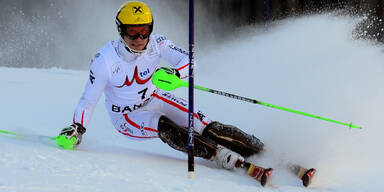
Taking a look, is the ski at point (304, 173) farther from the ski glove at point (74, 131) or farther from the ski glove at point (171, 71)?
the ski glove at point (74, 131)

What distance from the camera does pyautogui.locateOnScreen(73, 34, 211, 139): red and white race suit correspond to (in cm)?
352

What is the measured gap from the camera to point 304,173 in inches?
136

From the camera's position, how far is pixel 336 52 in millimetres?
7445

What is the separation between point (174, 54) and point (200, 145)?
30.9 inches

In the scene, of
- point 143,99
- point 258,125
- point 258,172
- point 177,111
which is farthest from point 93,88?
point 258,125

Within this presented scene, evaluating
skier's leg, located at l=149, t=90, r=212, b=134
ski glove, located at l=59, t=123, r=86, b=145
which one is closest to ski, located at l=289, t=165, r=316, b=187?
skier's leg, located at l=149, t=90, r=212, b=134

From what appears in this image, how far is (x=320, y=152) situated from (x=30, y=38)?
34.7 ft

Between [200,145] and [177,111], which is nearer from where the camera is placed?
[200,145]

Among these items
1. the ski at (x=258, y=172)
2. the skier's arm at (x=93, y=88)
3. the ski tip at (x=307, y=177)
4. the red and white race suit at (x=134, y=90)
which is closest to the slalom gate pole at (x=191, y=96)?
the red and white race suit at (x=134, y=90)

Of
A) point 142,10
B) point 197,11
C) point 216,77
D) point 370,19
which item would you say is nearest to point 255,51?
point 216,77

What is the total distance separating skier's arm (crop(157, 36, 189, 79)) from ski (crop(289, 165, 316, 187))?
1.15 m

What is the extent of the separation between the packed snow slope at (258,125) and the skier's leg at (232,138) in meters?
0.15

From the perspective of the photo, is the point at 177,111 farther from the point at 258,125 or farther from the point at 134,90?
the point at 258,125

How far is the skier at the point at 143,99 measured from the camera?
346cm
